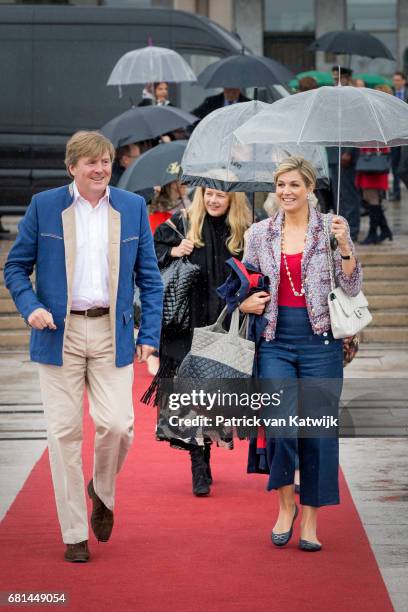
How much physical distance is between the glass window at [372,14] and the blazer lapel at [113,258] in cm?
2774

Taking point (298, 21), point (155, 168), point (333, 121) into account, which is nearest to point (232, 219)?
point (333, 121)

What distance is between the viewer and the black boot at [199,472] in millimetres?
8594

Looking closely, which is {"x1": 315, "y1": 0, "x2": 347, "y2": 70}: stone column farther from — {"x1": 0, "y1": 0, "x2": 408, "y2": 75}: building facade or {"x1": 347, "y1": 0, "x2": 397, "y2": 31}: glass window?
{"x1": 347, "y1": 0, "x2": 397, "y2": 31}: glass window

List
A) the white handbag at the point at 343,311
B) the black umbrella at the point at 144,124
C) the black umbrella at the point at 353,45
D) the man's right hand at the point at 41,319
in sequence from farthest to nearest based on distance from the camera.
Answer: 1. the black umbrella at the point at 353,45
2. the black umbrella at the point at 144,124
3. the white handbag at the point at 343,311
4. the man's right hand at the point at 41,319

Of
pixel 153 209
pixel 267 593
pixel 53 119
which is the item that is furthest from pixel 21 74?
pixel 267 593

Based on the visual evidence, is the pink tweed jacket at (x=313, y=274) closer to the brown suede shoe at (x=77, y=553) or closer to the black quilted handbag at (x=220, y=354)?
the black quilted handbag at (x=220, y=354)

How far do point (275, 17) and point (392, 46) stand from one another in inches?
107

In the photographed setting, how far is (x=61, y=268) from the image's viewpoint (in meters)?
7.05

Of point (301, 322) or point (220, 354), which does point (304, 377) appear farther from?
point (220, 354)

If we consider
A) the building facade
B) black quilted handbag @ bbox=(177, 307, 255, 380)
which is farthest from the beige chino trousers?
the building facade

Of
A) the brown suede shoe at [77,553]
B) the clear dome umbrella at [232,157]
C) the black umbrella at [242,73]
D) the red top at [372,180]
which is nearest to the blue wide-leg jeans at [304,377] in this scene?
the brown suede shoe at [77,553]

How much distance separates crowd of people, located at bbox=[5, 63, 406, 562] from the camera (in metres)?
7.07

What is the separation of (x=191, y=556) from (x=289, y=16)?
28.7 meters

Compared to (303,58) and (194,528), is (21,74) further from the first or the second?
(303,58)
